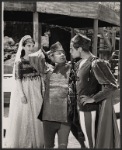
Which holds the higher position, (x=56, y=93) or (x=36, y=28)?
(x=36, y=28)

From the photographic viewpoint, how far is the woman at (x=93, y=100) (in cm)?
336

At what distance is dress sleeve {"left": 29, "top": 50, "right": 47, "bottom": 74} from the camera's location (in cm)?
371

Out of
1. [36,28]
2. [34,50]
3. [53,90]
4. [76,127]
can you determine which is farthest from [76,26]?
[76,127]

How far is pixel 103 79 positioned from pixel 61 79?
Answer: 60 centimetres

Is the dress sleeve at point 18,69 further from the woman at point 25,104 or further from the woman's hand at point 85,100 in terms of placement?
the woman's hand at point 85,100

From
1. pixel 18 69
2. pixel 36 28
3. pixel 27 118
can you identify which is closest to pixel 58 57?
pixel 18 69

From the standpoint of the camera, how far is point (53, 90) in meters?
3.71

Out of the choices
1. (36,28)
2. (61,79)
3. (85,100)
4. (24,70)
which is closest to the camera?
(85,100)

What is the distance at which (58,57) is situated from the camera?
371cm

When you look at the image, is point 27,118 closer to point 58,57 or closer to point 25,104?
point 25,104

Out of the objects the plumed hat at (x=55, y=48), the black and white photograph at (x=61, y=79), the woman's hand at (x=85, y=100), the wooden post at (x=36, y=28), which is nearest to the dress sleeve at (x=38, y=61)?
the black and white photograph at (x=61, y=79)

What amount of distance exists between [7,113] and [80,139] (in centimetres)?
108

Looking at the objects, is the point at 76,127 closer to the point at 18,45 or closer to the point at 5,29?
the point at 18,45

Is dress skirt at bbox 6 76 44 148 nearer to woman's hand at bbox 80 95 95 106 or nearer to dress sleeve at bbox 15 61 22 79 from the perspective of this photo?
dress sleeve at bbox 15 61 22 79
